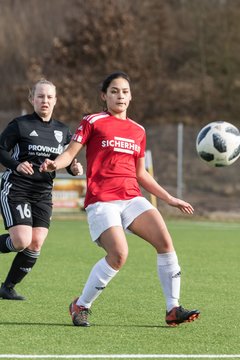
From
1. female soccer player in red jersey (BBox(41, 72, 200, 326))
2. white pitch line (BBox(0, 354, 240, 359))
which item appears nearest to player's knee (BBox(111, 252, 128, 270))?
female soccer player in red jersey (BBox(41, 72, 200, 326))

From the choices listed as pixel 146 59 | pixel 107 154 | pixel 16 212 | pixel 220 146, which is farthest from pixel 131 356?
pixel 146 59

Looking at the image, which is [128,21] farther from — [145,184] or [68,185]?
[145,184]

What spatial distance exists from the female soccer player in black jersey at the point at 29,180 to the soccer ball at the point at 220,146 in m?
1.30

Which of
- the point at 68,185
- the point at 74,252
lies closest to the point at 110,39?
the point at 68,185

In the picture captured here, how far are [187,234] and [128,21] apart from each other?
55.1 ft

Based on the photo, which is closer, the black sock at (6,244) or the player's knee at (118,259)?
the player's knee at (118,259)

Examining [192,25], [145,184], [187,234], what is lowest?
[187,234]

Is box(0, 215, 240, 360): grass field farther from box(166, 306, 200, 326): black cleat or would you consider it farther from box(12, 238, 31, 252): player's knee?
box(12, 238, 31, 252): player's knee

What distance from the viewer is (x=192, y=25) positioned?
110 ft

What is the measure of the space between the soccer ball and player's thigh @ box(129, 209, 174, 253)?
1.83 meters

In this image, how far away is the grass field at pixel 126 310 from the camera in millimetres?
6301

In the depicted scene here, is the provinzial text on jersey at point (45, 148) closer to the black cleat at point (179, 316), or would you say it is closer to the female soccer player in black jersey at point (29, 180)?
the female soccer player in black jersey at point (29, 180)

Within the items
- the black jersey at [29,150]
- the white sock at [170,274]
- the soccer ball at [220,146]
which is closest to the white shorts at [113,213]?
the white sock at [170,274]

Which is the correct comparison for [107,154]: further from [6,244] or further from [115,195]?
[6,244]
